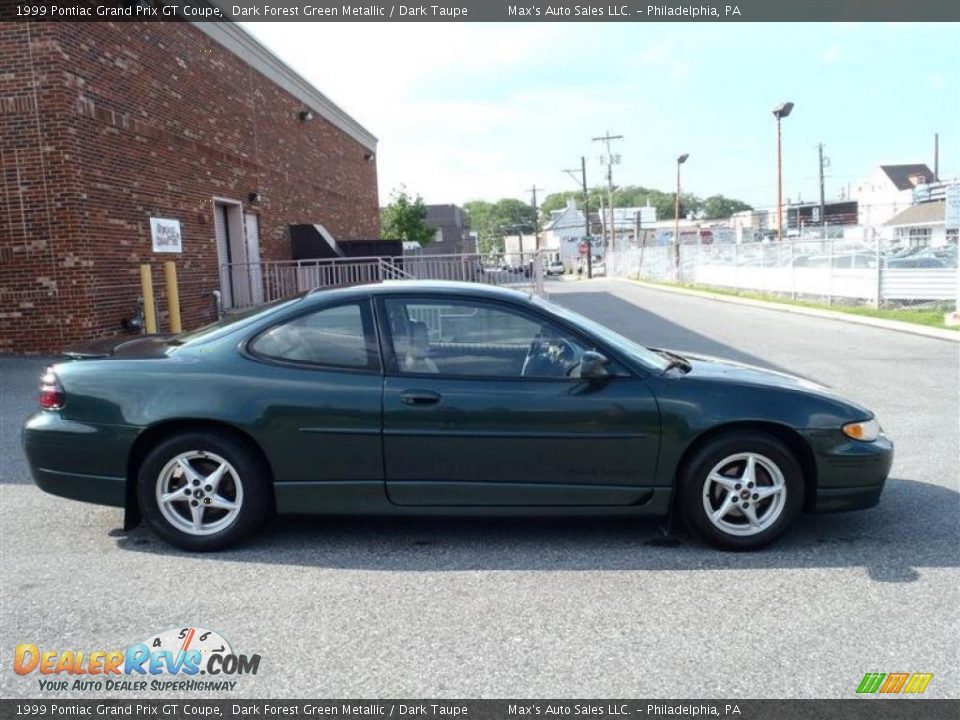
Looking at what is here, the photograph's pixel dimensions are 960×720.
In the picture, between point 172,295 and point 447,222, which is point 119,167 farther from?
point 447,222

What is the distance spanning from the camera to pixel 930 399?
330 inches

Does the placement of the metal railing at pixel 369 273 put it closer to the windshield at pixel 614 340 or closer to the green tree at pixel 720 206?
the windshield at pixel 614 340

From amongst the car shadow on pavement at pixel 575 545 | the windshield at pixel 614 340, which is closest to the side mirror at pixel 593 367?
the windshield at pixel 614 340

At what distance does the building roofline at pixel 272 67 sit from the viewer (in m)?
16.0

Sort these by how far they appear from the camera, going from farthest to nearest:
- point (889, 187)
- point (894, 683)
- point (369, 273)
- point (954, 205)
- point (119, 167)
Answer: point (889, 187)
point (369, 273)
point (954, 205)
point (119, 167)
point (894, 683)

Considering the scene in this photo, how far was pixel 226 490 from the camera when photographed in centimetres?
416

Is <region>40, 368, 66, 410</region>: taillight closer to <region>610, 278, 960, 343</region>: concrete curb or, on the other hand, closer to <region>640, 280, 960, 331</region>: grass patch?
<region>610, 278, 960, 343</region>: concrete curb

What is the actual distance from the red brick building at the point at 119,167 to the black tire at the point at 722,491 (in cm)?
975

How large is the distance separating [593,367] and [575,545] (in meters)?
1.02

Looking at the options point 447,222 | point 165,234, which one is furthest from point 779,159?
point 447,222

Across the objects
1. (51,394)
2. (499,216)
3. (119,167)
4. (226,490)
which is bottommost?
(226,490)

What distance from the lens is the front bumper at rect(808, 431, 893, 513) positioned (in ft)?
13.5

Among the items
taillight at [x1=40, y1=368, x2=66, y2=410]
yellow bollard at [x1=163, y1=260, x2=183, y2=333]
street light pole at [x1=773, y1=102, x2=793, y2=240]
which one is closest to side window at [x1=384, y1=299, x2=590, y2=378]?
taillight at [x1=40, y1=368, x2=66, y2=410]

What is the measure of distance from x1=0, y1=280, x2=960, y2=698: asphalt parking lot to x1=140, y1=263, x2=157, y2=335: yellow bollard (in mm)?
6816
